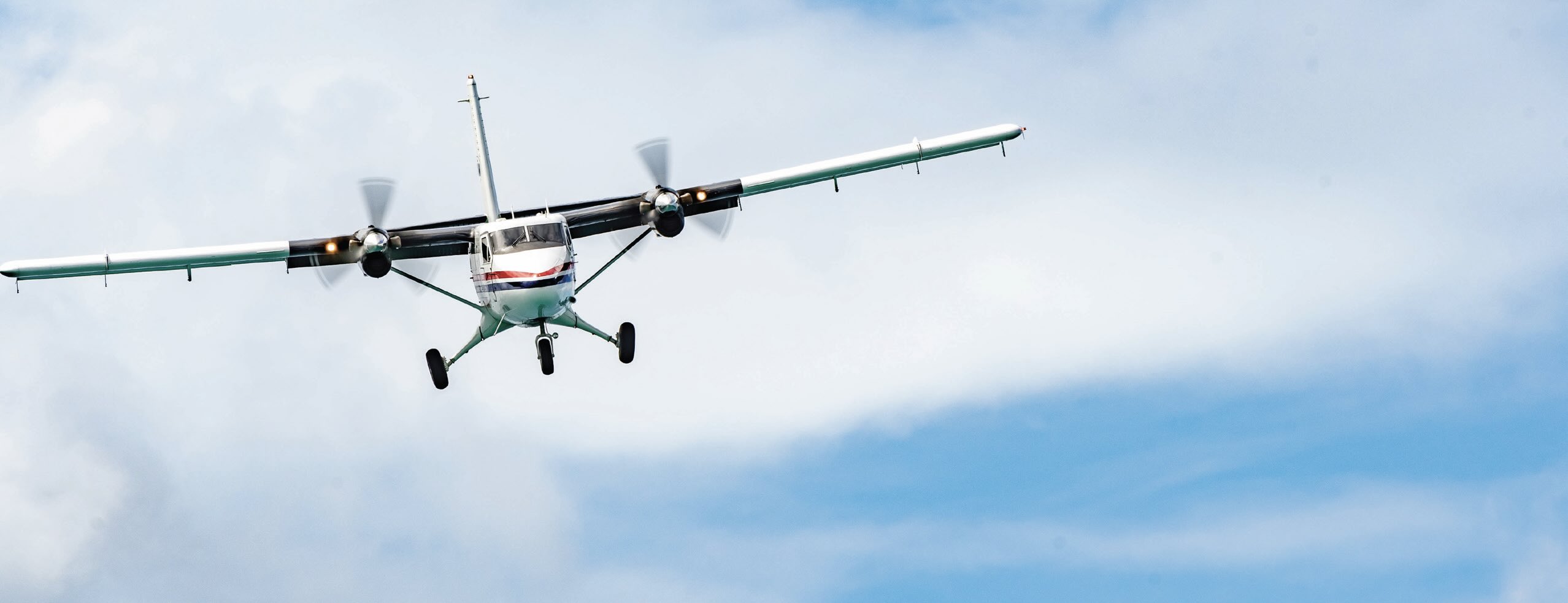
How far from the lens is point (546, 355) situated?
135 feet

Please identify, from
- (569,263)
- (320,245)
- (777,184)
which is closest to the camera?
(569,263)

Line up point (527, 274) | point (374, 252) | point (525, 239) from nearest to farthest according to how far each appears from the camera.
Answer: point (527, 274) < point (525, 239) < point (374, 252)

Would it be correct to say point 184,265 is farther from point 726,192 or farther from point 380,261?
point 726,192

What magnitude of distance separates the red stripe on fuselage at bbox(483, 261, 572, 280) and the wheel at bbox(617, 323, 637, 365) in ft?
11.7

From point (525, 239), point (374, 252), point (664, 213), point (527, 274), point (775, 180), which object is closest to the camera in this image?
point (527, 274)

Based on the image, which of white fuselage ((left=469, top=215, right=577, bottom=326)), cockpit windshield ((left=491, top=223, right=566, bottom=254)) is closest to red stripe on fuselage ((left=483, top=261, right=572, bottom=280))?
white fuselage ((left=469, top=215, right=577, bottom=326))

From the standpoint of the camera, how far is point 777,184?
46.6 meters

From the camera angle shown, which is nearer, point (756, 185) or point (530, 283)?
point (530, 283)

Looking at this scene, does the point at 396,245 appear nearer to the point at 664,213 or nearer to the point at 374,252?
the point at 374,252

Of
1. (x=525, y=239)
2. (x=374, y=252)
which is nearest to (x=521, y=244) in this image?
(x=525, y=239)

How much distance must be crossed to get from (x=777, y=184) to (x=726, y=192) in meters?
1.60

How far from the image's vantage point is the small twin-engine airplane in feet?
132

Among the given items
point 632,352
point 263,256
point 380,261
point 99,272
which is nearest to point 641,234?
point 632,352

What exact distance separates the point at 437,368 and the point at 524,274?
19.4 ft
